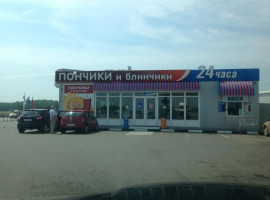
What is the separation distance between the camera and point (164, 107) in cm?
2509

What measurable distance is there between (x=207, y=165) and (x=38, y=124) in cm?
1430

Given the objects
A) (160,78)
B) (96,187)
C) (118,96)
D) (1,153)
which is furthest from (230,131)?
(96,187)

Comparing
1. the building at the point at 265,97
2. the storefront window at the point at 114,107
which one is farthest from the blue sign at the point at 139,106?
the building at the point at 265,97

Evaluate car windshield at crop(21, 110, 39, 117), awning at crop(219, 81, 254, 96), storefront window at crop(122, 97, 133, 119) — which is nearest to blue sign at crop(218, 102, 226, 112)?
awning at crop(219, 81, 254, 96)

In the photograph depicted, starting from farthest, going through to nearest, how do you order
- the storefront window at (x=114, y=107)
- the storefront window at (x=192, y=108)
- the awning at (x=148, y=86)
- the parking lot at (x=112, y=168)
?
the storefront window at (x=114, y=107) → the storefront window at (x=192, y=108) → the awning at (x=148, y=86) → the parking lot at (x=112, y=168)

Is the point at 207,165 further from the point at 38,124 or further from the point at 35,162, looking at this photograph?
the point at 38,124

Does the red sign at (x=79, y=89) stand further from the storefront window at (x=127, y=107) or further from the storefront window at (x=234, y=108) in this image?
the storefront window at (x=234, y=108)

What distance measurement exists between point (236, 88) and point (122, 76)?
9.11m

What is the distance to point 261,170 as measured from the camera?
8633mm

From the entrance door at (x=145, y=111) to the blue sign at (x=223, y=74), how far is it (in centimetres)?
346

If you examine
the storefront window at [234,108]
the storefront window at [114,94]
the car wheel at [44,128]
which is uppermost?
the storefront window at [114,94]

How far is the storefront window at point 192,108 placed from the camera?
24500 mm

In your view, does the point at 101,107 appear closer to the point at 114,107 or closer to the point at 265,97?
the point at 114,107

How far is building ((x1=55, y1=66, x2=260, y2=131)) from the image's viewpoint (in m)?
23.7
